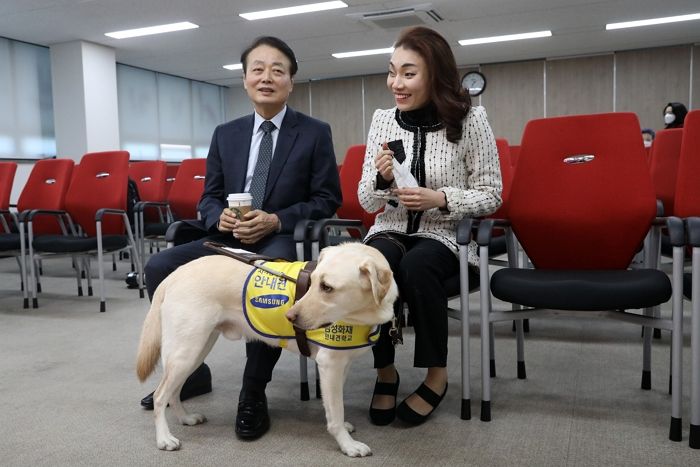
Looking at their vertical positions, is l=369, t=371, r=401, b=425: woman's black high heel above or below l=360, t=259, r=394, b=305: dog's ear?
below

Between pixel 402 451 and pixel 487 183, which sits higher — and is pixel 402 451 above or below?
below

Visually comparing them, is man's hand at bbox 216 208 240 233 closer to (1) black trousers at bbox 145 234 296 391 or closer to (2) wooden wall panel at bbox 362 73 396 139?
(1) black trousers at bbox 145 234 296 391

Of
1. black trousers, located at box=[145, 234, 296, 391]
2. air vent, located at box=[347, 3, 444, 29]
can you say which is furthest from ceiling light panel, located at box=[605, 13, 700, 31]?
black trousers, located at box=[145, 234, 296, 391]

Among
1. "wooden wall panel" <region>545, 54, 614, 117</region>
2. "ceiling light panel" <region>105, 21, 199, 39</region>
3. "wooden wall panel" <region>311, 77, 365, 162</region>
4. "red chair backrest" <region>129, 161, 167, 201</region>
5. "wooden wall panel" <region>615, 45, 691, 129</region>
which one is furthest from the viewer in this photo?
"wooden wall panel" <region>311, 77, 365, 162</region>

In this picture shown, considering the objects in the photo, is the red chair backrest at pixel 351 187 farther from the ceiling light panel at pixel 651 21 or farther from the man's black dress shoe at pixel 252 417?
the ceiling light panel at pixel 651 21

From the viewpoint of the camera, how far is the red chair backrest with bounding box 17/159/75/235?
4484 mm

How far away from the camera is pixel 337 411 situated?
1.71 m

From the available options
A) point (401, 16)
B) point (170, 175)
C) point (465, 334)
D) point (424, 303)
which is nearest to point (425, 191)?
point (424, 303)

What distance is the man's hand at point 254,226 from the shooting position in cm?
207

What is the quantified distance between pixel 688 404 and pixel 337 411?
1305 mm

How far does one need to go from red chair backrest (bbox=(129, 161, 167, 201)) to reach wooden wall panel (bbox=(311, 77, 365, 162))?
270 inches

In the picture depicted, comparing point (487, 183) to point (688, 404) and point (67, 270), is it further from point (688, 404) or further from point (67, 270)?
point (67, 270)

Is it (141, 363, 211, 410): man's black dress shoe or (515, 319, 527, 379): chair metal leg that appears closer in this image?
(141, 363, 211, 410): man's black dress shoe

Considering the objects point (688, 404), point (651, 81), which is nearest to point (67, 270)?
point (688, 404)
